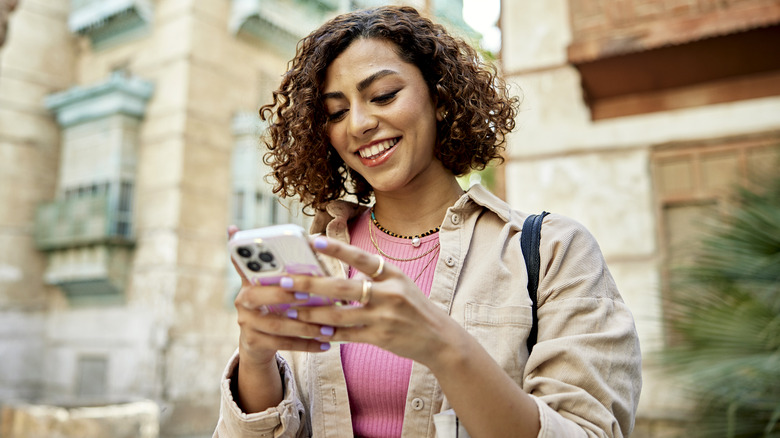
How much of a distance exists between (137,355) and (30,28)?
7.48m

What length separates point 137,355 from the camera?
11.7 m

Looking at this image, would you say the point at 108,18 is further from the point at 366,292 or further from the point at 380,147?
the point at 366,292

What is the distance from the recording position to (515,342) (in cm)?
134

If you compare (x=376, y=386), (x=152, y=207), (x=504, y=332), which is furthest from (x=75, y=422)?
(x=504, y=332)

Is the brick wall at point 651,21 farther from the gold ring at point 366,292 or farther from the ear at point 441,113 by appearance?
the gold ring at point 366,292

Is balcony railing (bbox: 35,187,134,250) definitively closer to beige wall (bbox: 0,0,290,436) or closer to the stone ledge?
beige wall (bbox: 0,0,290,436)

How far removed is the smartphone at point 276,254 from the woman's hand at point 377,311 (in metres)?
0.02

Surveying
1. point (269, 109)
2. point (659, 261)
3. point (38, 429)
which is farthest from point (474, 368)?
point (38, 429)

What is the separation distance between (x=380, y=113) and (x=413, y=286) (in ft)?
2.13

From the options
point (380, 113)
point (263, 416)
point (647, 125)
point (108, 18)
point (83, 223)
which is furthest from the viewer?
point (108, 18)

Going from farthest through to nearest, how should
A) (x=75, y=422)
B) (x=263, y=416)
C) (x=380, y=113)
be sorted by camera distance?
1. (x=75, y=422)
2. (x=380, y=113)
3. (x=263, y=416)

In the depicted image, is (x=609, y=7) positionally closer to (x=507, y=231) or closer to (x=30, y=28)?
(x=507, y=231)

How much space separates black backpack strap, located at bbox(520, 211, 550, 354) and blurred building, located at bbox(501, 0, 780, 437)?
133 inches

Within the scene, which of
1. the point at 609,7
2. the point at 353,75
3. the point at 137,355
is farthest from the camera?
the point at 137,355
